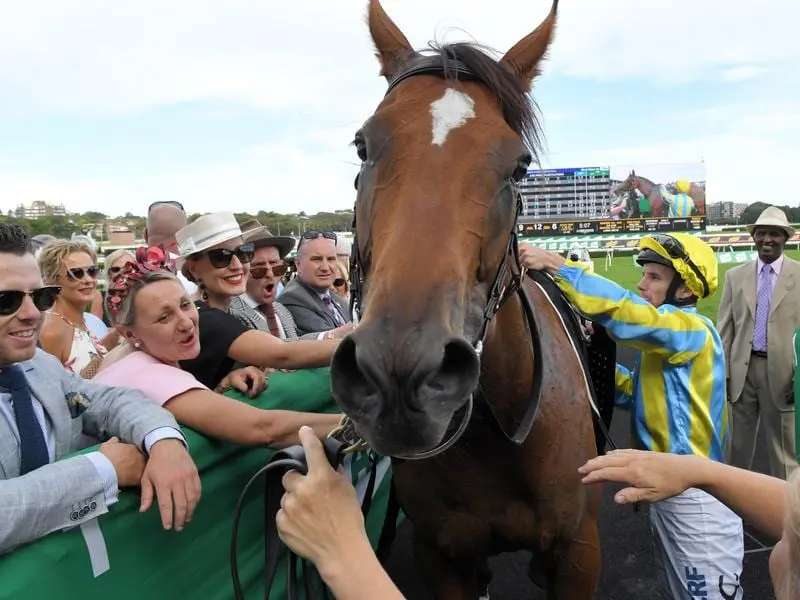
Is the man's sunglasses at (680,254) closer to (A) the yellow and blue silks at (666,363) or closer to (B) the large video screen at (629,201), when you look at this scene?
(A) the yellow and blue silks at (666,363)

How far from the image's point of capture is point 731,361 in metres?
5.05

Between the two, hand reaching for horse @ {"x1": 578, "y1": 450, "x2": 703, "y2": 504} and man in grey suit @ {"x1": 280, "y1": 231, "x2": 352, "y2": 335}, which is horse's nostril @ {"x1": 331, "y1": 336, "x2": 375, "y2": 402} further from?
man in grey suit @ {"x1": 280, "y1": 231, "x2": 352, "y2": 335}

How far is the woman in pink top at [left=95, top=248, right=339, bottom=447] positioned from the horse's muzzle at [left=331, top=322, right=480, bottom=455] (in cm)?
76

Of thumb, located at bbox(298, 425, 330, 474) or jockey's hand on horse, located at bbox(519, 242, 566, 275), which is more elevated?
jockey's hand on horse, located at bbox(519, 242, 566, 275)

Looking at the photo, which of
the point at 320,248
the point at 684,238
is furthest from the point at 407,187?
the point at 320,248

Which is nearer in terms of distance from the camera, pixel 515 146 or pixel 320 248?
pixel 515 146

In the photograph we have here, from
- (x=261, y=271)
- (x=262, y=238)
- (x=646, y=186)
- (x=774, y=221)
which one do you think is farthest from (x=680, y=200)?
(x=261, y=271)

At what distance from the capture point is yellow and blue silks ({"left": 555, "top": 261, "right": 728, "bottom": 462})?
8.14ft

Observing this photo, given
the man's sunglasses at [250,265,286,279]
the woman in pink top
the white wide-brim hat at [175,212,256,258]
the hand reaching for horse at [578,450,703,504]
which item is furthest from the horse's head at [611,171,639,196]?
the hand reaching for horse at [578,450,703,504]

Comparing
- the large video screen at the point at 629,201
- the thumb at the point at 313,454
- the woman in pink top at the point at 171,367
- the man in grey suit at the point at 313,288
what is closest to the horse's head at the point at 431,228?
the thumb at the point at 313,454

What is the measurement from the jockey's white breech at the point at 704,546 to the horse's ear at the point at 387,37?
2.13 meters

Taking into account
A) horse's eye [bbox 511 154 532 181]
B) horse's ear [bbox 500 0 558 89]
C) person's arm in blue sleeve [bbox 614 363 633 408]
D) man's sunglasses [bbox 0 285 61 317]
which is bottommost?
person's arm in blue sleeve [bbox 614 363 633 408]

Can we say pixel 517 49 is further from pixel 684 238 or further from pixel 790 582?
pixel 790 582

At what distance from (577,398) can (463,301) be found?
106 centimetres
